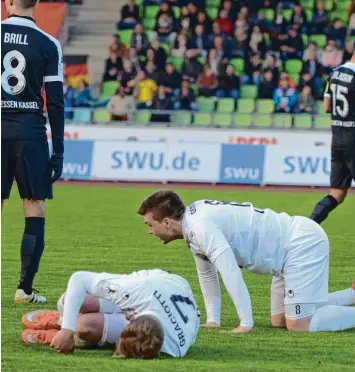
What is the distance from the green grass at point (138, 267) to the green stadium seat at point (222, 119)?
3.28 metres

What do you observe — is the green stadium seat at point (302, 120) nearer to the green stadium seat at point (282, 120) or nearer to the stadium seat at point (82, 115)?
the green stadium seat at point (282, 120)

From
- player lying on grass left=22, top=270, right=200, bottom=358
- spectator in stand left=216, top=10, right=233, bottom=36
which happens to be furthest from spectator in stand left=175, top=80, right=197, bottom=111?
player lying on grass left=22, top=270, right=200, bottom=358

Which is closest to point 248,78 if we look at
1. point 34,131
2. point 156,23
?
point 156,23

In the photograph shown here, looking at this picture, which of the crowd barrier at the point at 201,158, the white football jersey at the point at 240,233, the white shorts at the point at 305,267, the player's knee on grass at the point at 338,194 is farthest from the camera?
the crowd barrier at the point at 201,158

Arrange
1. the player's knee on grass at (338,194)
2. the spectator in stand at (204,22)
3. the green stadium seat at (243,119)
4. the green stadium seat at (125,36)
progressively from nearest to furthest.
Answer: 1. the player's knee on grass at (338,194)
2. the green stadium seat at (243,119)
3. the spectator in stand at (204,22)
4. the green stadium seat at (125,36)

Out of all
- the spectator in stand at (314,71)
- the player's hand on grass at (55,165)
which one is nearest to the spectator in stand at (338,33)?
the spectator in stand at (314,71)

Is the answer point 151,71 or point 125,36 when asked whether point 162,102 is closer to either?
point 151,71

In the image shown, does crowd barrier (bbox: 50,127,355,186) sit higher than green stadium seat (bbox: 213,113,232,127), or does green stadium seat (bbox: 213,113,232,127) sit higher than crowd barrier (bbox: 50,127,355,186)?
green stadium seat (bbox: 213,113,232,127)

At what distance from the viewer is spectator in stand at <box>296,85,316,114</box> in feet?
80.8

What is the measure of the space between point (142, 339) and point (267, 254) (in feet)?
5.28

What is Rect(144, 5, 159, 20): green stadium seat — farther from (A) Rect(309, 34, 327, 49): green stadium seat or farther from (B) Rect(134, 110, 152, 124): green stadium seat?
(B) Rect(134, 110, 152, 124): green stadium seat

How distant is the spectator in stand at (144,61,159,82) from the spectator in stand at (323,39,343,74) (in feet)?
11.9

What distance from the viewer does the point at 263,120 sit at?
24.1m

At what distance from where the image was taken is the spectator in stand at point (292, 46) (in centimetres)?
2642
